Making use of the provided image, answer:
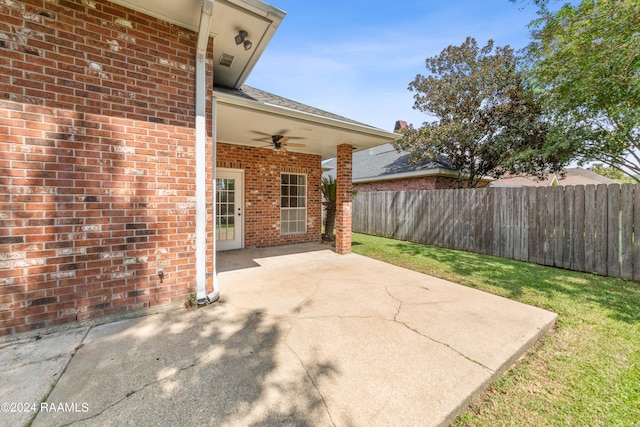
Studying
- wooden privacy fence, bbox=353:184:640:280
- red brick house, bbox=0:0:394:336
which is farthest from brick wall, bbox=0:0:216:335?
wooden privacy fence, bbox=353:184:640:280

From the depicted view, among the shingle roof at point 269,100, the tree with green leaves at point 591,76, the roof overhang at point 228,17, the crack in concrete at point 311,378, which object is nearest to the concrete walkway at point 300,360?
the crack in concrete at point 311,378

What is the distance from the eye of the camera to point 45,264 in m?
2.46

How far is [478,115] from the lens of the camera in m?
9.20

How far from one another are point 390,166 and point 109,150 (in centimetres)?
1174

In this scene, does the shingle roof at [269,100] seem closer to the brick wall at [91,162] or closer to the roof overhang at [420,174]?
the brick wall at [91,162]

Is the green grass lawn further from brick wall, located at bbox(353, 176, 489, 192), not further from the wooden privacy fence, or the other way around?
brick wall, located at bbox(353, 176, 489, 192)

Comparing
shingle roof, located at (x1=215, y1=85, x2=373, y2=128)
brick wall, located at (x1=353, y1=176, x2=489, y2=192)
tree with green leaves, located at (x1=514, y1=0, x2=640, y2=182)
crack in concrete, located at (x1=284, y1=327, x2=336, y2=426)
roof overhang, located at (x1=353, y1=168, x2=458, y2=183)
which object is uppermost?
tree with green leaves, located at (x1=514, y1=0, x2=640, y2=182)

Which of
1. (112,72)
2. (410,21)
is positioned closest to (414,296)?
(112,72)

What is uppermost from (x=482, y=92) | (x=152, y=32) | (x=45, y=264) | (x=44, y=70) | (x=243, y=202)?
(x=482, y=92)

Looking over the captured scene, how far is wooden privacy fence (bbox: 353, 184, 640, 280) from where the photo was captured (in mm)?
4691

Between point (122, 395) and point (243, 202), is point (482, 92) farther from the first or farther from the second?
point (122, 395)

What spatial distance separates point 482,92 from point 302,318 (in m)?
10.2

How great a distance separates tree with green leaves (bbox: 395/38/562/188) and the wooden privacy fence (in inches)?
111

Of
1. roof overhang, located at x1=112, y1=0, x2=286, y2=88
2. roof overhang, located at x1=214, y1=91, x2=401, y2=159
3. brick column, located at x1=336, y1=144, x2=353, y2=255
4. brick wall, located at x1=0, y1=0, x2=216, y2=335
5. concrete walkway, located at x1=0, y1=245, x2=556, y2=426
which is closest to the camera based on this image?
concrete walkway, located at x1=0, y1=245, x2=556, y2=426
